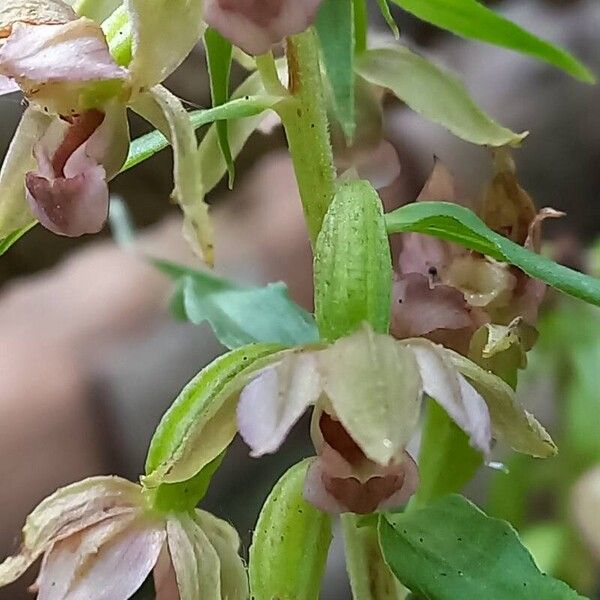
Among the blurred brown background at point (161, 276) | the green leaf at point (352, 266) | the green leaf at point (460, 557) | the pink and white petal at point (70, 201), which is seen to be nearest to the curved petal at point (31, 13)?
the pink and white petal at point (70, 201)

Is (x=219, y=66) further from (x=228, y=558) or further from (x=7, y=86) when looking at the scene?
(x=228, y=558)

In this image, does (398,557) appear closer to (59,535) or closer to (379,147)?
(59,535)

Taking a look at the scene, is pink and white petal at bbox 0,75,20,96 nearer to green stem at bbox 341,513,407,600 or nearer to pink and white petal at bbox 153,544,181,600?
pink and white petal at bbox 153,544,181,600

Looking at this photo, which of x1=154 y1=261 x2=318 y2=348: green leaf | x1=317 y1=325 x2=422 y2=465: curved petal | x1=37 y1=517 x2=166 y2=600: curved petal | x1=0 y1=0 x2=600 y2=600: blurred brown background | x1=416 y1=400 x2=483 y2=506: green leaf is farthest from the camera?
x1=0 y1=0 x2=600 y2=600: blurred brown background

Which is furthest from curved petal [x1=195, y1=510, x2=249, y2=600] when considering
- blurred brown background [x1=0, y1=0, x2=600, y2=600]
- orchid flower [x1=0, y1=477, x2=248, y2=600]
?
blurred brown background [x1=0, y1=0, x2=600, y2=600]

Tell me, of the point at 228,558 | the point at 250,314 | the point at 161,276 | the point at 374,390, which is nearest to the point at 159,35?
the point at 374,390

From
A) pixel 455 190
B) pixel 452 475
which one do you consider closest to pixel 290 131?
pixel 455 190
